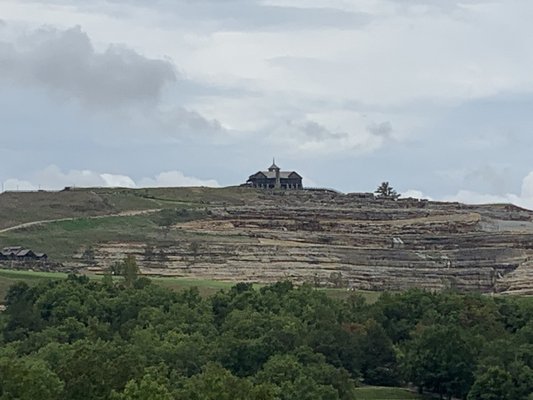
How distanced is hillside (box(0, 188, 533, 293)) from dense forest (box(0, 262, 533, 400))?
29.6 meters

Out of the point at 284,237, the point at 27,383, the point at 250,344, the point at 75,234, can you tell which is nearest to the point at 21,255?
the point at 75,234

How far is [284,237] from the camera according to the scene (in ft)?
518

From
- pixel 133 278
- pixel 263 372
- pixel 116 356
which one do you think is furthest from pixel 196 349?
pixel 133 278

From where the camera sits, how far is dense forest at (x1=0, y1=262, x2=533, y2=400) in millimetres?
60031

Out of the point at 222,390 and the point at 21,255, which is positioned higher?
the point at 21,255

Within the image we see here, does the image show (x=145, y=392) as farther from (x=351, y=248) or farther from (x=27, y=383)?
(x=351, y=248)

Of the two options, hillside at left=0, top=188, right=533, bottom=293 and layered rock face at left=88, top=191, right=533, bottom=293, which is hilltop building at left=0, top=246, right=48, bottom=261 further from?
layered rock face at left=88, top=191, right=533, bottom=293

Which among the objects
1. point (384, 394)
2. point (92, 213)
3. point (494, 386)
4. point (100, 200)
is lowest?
point (384, 394)

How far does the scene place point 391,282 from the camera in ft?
445

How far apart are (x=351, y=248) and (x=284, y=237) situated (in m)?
9.10

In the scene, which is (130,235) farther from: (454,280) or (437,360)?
(437,360)

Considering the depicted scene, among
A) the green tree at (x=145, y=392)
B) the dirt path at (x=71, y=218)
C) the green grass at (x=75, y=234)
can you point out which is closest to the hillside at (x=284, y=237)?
the green grass at (x=75, y=234)

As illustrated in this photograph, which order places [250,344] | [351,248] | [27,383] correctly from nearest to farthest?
1. [27,383]
2. [250,344]
3. [351,248]

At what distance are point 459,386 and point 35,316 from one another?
1264 inches
